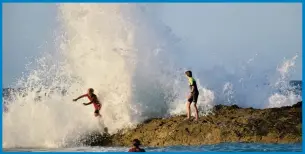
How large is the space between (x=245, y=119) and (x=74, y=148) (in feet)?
15.6

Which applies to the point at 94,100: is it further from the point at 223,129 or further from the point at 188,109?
the point at 223,129

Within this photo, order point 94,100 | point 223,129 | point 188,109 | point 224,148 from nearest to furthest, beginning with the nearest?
point 224,148 < point 223,129 < point 188,109 < point 94,100

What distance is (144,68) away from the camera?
1958 centimetres

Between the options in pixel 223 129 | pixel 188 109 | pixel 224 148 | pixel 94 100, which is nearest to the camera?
pixel 224 148

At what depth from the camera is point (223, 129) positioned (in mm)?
16953

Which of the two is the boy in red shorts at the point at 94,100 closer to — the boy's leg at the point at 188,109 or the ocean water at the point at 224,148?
the ocean water at the point at 224,148

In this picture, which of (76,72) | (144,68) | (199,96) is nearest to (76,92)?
(76,72)

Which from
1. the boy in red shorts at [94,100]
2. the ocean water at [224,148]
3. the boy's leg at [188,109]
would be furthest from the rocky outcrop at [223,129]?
the boy in red shorts at [94,100]

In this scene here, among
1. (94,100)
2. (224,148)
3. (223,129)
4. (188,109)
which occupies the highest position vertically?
(94,100)

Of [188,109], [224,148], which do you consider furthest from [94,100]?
[224,148]

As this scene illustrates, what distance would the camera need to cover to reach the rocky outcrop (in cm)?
1667

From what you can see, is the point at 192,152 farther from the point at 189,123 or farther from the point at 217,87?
the point at 217,87

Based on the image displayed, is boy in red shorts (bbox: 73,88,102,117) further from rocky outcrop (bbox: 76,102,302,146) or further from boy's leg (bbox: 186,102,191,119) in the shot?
boy's leg (bbox: 186,102,191,119)

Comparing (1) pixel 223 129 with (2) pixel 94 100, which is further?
(2) pixel 94 100
